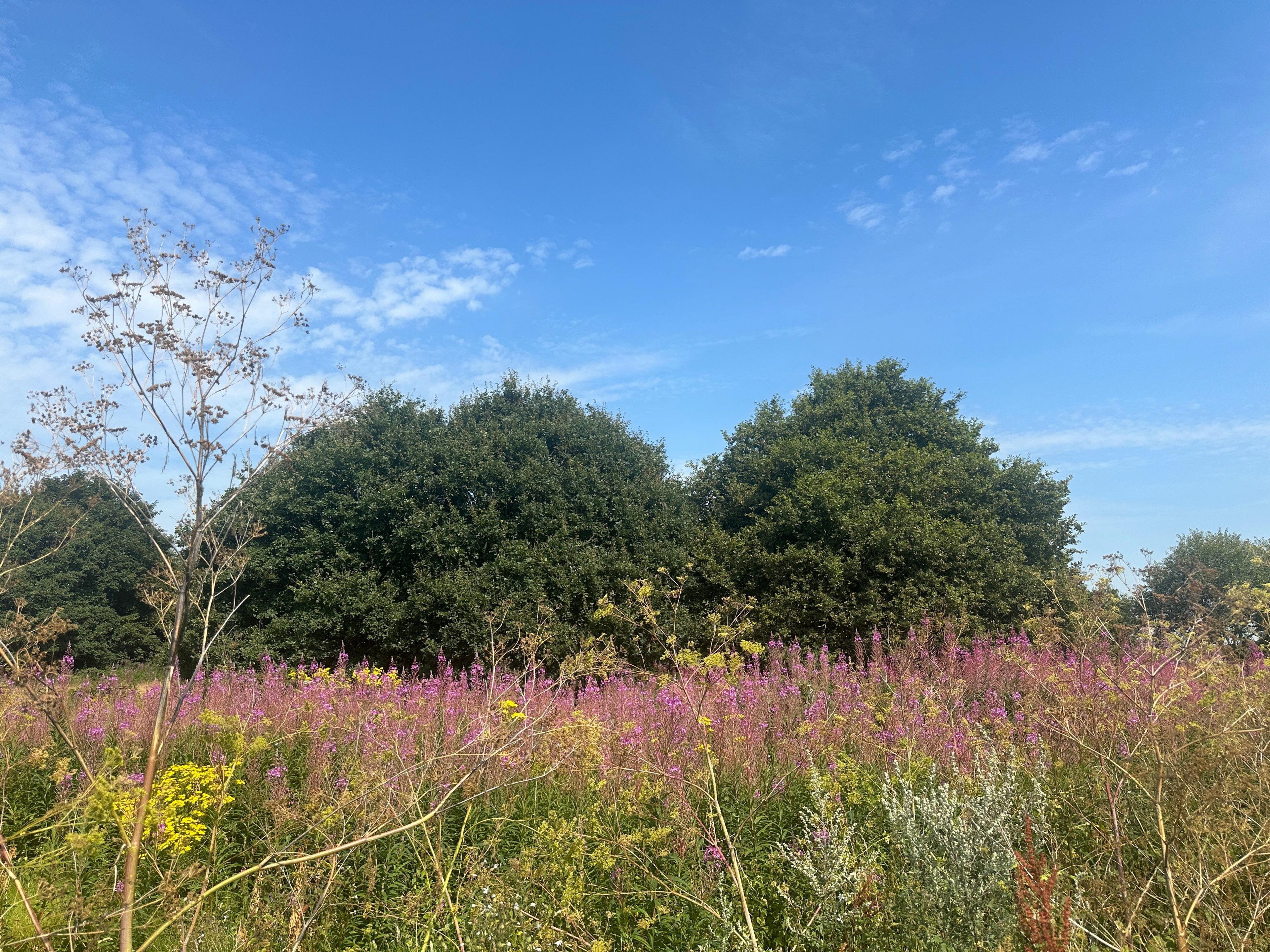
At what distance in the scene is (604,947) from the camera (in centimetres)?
246

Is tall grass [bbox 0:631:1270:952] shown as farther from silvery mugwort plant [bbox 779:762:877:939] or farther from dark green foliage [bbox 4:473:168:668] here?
dark green foliage [bbox 4:473:168:668]

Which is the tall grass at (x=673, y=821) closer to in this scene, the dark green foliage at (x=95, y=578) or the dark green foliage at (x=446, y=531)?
the dark green foliage at (x=446, y=531)

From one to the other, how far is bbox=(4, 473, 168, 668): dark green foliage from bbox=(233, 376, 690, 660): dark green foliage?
34.5 ft

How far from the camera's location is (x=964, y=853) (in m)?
2.80

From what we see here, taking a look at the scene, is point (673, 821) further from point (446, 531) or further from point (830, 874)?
point (446, 531)

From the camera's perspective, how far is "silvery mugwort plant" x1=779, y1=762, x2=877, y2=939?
9.02 ft

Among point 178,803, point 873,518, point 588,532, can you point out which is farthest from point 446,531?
point 178,803

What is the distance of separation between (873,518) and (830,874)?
40.7 ft

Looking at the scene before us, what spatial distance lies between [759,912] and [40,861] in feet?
11.4

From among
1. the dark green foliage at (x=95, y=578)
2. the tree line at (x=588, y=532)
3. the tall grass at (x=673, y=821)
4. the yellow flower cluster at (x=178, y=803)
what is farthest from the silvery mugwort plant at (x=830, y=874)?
the dark green foliage at (x=95, y=578)

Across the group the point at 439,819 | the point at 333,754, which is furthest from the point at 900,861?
the point at 333,754

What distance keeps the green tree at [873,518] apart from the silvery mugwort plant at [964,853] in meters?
10.8

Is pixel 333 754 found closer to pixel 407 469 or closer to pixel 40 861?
pixel 40 861

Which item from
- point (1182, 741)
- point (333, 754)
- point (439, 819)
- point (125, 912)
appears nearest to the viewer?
point (125, 912)
